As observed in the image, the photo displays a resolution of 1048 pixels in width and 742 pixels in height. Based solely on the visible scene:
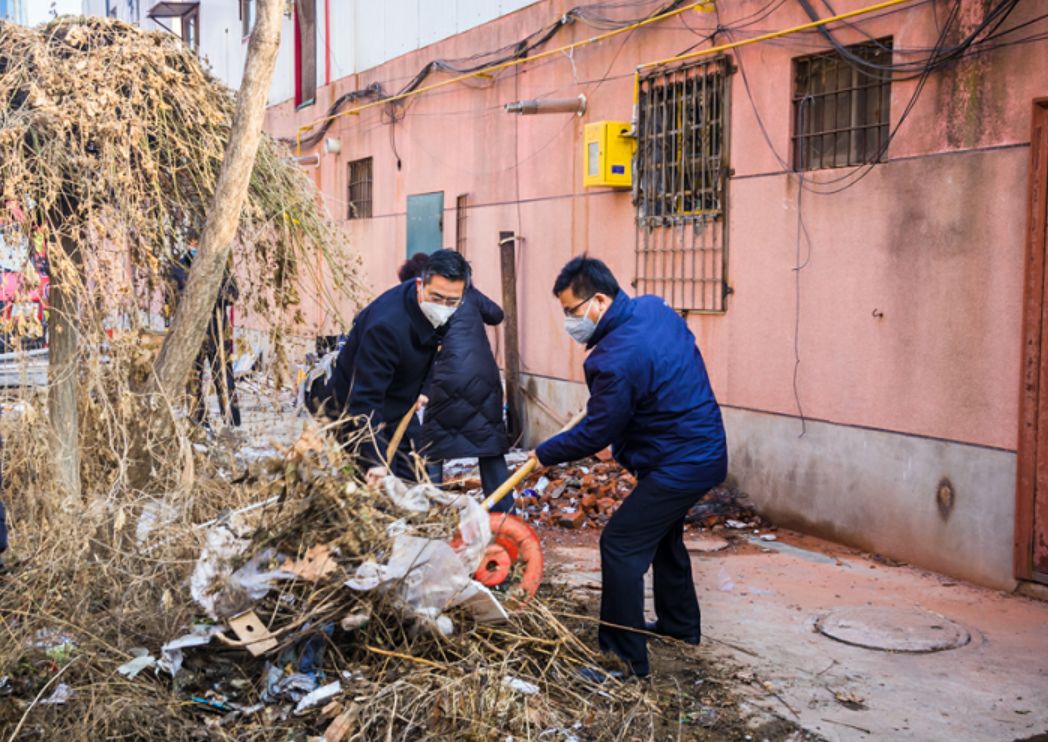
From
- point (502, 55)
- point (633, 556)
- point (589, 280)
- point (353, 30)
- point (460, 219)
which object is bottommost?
point (633, 556)

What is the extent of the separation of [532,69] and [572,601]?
21.0ft

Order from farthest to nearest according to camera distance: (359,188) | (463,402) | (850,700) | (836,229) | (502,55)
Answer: (359,188)
(502,55)
(836,229)
(463,402)
(850,700)

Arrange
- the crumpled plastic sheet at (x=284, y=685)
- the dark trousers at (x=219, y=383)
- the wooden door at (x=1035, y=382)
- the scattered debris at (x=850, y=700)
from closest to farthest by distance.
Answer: the crumpled plastic sheet at (x=284, y=685), the scattered debris at (x=850, y=700), the dark trousers at (x=219, y=383), the wooden door at (x=1035, y=382)

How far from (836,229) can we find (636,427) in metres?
3.08

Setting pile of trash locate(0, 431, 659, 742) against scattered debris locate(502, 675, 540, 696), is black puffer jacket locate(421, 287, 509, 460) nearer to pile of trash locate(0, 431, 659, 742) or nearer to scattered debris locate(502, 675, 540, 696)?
pile of trash locate(0, 431, 659, 742)

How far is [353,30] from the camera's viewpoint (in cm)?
1493

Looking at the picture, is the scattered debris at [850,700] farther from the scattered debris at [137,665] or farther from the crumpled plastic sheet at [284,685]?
the scattered debris at [137,665]

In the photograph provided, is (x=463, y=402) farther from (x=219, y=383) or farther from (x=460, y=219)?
(x=460, y=219)

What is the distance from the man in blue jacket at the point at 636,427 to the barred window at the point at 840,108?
2.89 m

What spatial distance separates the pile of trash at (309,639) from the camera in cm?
408

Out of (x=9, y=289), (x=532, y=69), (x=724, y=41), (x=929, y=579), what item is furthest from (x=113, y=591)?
(x=532, y=69)

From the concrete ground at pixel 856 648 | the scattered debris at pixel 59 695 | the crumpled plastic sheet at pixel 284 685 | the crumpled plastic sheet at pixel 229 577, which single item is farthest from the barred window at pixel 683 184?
the scattered debris at pixel 59 695

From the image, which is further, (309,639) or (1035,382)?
(1035,382)

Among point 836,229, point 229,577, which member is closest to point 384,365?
point 229,577
